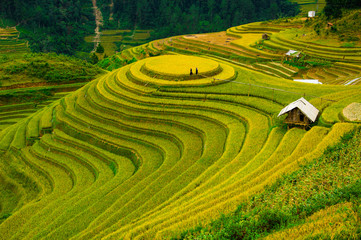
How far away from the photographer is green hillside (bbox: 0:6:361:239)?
20.6 ft

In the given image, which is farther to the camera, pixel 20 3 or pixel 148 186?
pixel 20 3

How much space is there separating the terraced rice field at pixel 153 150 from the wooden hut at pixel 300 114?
44 centimetres

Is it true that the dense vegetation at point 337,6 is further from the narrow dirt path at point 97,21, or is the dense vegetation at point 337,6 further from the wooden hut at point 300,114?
the narrow dirt path at point 97,21

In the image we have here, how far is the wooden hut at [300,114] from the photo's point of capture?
11.5m

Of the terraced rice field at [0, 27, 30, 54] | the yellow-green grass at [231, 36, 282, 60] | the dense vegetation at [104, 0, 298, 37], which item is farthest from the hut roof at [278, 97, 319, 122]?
the dense vegetation at [104, 0, 298, 37]

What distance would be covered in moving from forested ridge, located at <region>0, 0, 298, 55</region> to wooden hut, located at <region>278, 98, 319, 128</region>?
54286 mm

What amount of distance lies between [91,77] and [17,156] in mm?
14855

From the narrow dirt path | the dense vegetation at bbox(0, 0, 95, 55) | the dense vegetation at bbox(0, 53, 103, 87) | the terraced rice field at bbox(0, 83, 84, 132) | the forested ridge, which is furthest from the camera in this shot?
the narrow dirt path

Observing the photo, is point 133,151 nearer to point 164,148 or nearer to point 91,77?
point 164,148

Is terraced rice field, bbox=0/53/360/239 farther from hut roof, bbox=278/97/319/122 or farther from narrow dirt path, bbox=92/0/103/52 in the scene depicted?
narrow dirt path, bbox=92/0/103/52

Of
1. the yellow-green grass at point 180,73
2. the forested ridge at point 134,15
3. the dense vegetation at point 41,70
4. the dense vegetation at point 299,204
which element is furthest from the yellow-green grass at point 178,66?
the forested ridge at point 134,15

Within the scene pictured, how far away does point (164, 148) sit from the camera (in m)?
14.6

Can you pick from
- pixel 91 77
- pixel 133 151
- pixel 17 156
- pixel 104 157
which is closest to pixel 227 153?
pixel 133 151

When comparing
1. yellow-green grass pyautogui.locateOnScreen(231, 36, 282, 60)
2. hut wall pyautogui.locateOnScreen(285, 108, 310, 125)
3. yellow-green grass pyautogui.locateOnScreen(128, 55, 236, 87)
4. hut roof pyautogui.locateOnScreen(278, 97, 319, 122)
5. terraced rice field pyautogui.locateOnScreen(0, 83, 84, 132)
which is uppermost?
yellow-green grass pyautogui.locateOnScreen(231, 36, 282, 60)
